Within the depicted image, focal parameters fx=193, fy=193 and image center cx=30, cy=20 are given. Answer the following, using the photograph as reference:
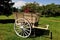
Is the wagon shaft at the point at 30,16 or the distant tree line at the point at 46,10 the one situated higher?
the wagon shaft at the point at 30,16

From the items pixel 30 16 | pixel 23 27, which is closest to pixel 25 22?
pixel 23 27

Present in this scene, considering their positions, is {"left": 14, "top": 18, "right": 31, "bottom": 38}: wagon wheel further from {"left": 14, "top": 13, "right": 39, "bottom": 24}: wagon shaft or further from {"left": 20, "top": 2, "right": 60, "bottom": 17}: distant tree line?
{"left": 20, "top": 2, "right": 60, "bottom": 17}: distant tree line

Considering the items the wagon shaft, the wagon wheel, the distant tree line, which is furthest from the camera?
the distant tree line

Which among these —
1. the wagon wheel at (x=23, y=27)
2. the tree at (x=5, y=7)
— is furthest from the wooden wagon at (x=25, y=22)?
the tree at (x=5, y=7)

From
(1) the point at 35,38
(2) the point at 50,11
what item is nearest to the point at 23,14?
(1) the point at 35,38

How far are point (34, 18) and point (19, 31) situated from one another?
1412 millimetres

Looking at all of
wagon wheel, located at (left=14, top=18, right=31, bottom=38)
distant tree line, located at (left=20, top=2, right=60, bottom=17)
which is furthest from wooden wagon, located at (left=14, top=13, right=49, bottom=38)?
distant tree line, located at (left=20, top=2, right=60, bottom=17)

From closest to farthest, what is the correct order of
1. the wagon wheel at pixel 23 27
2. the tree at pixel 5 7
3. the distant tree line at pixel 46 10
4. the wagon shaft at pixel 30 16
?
the wagon wheel at pixel 23 27 < the wagon shaft at pixel 30 16 < the tree at pixel 5 7 < the distant tree line at pixel 46 10

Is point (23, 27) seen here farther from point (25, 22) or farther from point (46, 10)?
point (46, 10)

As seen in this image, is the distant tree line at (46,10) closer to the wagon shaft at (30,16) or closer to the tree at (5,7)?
the tree at (5,7)

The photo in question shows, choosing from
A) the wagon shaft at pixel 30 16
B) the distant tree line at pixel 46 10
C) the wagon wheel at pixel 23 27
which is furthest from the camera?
the distant tree line at pixel 46 10

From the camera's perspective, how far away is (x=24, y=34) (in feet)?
42.8

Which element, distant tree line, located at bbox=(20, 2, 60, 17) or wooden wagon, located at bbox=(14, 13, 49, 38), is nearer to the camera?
wooden wagon, located at bbox=(14, 13, 49, 38)

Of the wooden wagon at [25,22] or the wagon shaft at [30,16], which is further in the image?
the wagon shaft at [30,16]
